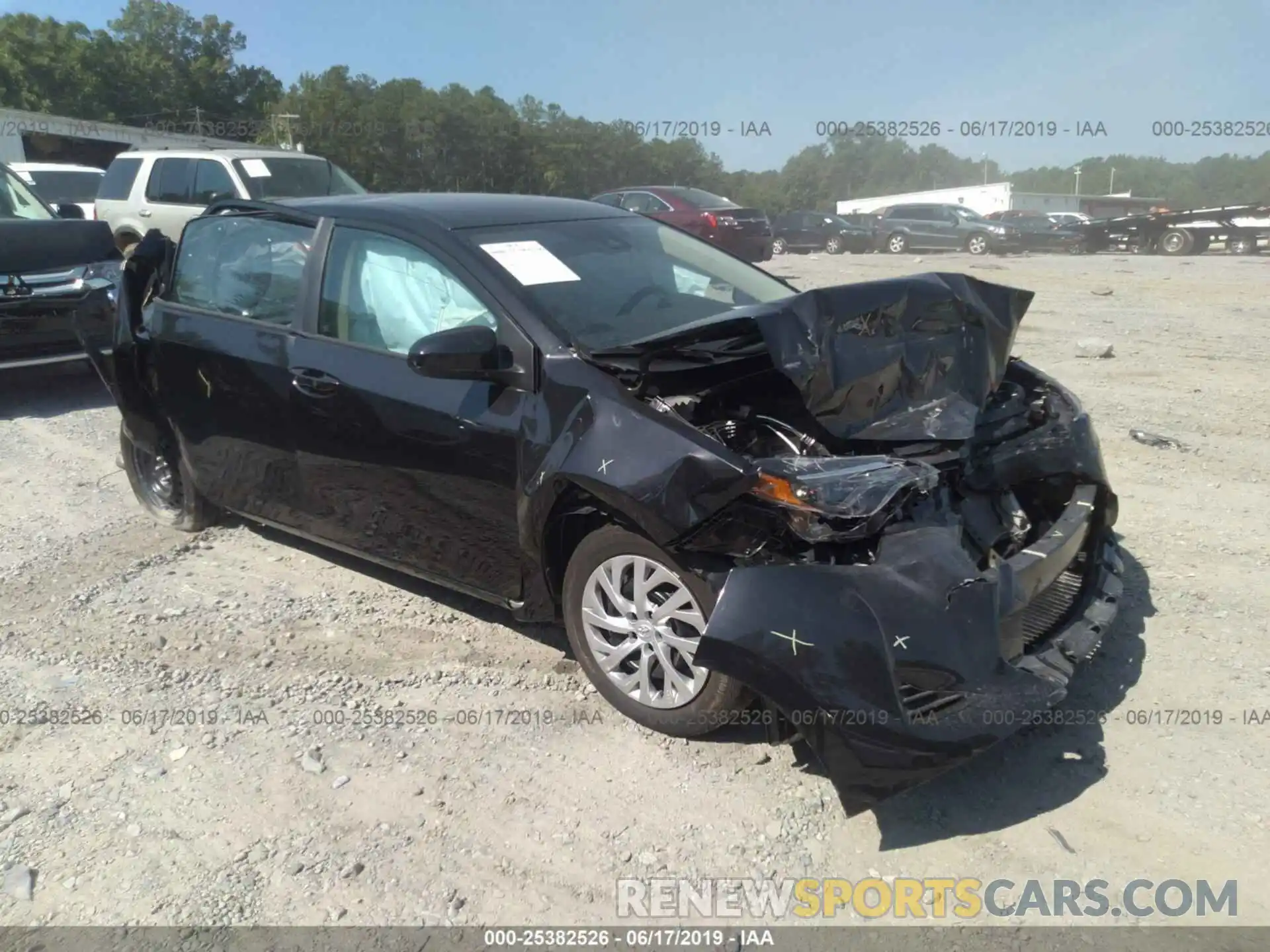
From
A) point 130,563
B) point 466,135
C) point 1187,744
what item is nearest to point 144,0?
point 466,135

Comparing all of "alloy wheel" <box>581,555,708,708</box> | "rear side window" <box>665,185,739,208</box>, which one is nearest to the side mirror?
"alloy wheel" <box>581,555,708,708</box>

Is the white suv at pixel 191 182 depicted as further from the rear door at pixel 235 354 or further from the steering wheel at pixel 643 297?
the steering wheel at pixel 643 297

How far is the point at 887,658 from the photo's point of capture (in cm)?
269

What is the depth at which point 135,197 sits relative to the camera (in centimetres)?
1282

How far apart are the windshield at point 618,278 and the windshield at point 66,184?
15637 mm

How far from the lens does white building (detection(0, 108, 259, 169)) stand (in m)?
26.6

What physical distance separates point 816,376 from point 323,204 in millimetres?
2465

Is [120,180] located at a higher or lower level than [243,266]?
higher

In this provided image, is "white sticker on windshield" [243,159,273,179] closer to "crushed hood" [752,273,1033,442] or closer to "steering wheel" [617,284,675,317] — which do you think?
"steering wheel" [617,284,675,317]

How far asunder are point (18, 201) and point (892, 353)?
27.4ft

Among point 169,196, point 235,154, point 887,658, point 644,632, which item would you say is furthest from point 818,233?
point 887,658

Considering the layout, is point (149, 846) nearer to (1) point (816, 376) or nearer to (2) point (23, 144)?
(1) point (816, 376)

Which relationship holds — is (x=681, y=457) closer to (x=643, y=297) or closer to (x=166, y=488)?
(x=643, y=297)

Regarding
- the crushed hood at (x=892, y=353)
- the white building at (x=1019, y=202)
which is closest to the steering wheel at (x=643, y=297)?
the crushed hood at (x=892, y=353)
